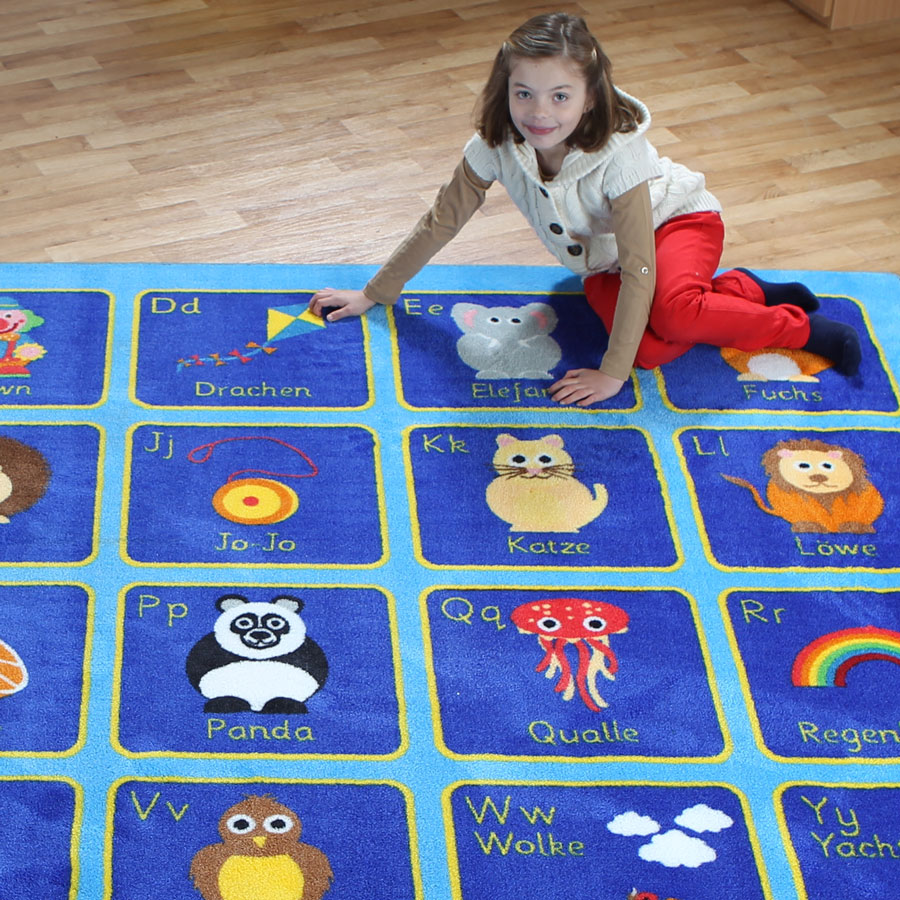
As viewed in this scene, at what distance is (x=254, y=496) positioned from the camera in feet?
5.64

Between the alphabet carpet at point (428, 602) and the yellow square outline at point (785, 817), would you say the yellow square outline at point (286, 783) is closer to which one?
the alphabet carpet at point (428, 602)

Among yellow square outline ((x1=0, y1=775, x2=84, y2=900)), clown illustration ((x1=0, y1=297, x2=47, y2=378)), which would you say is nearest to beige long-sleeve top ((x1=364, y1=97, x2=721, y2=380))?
clown illustration ((x1=0, y1=297, x2=47, y2=378))

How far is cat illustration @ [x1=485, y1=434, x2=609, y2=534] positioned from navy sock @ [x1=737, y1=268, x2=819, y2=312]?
0.47m

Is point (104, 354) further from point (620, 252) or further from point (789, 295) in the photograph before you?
point (789, 295)

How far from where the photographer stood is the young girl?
170 centimetres

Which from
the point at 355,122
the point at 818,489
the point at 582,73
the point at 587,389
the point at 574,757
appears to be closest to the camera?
the point at 574,757

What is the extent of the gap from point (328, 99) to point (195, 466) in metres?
1.12

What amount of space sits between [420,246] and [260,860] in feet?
3.15

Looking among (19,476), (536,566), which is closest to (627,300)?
(536,566)

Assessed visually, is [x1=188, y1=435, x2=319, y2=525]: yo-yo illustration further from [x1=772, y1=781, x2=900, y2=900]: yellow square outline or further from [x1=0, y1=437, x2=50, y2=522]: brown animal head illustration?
[x1=772, y1=781, x2=900, y2=900]: yellow square outline

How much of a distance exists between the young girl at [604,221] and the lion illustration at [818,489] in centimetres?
20

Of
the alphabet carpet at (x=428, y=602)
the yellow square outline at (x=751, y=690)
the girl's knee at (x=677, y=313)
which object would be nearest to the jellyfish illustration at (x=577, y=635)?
the alphabet carpet at (x=428, y=602)

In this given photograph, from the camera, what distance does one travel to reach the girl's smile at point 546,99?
1671mm

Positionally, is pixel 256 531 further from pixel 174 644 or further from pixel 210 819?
pixel 210 819
